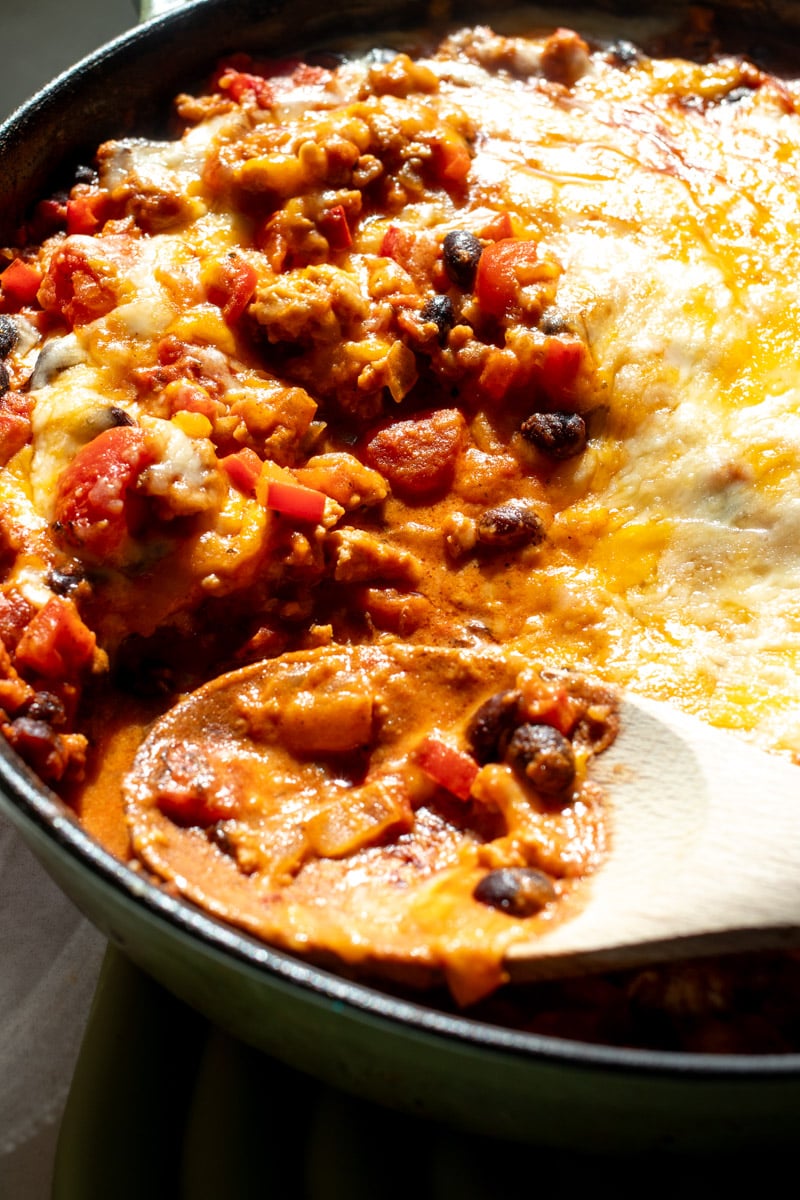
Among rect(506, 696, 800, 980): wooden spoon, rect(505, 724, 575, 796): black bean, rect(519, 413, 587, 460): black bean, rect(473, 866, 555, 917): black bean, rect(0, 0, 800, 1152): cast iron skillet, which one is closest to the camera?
rect(0, 0, 800, 1152): cast iron skillet

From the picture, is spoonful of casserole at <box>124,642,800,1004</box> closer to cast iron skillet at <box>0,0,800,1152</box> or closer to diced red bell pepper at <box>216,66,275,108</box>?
cast iron skillet at <box>0,0,800,1152</box>

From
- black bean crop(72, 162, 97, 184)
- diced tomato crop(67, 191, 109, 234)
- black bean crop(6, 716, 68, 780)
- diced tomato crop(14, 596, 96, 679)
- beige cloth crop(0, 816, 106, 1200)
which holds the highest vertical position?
black bean crop(72, 162, 97, 184)

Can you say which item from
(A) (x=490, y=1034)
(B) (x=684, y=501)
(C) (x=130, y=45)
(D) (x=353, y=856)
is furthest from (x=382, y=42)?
(A) (x=490, y=1034)

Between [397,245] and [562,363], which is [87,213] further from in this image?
[562,363]

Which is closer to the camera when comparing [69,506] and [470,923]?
[470,923]

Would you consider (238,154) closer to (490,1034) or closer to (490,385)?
(490,385)

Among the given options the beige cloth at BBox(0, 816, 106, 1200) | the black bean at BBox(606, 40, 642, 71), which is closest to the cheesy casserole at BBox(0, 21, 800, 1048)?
the black bean at BBox(606, 40, 642, 71)

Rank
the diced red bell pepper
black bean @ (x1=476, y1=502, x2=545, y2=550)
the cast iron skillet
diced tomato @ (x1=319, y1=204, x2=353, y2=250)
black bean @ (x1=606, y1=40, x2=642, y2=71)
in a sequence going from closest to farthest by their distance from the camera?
the cast iron skillet
black bean @ (x1=476, y1=502, x2=545, y2=550)
diced tomato @ (x1=319, y1=204, x2=353, y2=250)
the diced red bell pepper
black bean @ (x1=606, y1=40, x2=642, y2=71)
